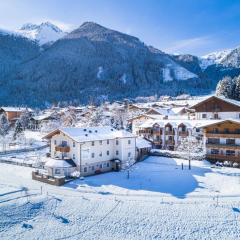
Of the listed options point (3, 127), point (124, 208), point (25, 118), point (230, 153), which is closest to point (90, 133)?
point (124, 208)

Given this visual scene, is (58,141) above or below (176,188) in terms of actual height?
above

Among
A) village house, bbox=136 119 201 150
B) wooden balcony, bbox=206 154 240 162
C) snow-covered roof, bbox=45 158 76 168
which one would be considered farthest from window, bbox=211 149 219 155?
snow-covered roof, bbox=45 158 76 168

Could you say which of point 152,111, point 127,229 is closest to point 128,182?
point 127,229

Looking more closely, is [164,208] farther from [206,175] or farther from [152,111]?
[152,111]

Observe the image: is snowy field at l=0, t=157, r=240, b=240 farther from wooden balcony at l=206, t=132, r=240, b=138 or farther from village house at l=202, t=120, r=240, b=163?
wooden balcony at l=206, t=132, r=240, b=138

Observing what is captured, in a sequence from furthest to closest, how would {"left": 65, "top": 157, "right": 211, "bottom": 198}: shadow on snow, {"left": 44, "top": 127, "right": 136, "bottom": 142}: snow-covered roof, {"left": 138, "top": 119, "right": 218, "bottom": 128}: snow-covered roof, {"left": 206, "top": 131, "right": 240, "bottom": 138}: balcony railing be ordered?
1. {"left": 138, "top": 119, "right": 218, "bottom": 128}: snow-covered roof
2. {"left": 206, "top": 131, "right": 240, "bottom": 138}: balcony railing
3. {"left": 44, "top": 127, "right": 136, "bottom": 142}: snow-covered roof
4. {"left": 65, "top": 157, "right": 211, "bottom": 198}: shadow on snow

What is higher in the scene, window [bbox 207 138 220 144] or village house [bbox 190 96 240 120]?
village house [bbox 190 96 240 120]
